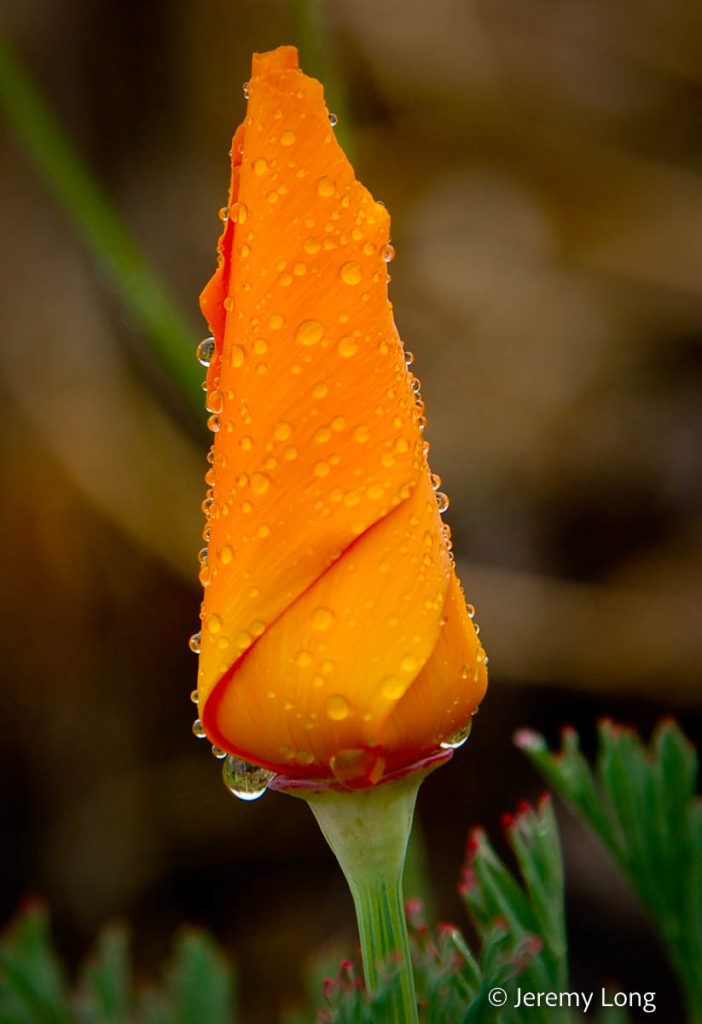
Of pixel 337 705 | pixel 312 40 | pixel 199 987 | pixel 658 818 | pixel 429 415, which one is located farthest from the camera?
pixel 429 415

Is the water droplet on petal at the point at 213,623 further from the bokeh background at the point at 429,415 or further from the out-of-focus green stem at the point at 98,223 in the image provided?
the bokeh background at the point at 429,415

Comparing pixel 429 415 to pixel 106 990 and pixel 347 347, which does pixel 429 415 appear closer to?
pixel 106 990

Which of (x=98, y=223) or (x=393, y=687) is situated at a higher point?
(x=98, y=223)

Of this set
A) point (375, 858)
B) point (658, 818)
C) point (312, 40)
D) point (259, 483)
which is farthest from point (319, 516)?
point (312, 40)

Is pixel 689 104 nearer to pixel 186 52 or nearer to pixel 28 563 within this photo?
pixel 186 52

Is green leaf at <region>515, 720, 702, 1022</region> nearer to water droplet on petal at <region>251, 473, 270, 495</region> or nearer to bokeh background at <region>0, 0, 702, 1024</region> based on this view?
water droplet on petal at <region>251, 473, 270, 495</region>

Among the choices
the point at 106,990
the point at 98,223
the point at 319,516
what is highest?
the point at 98,223
